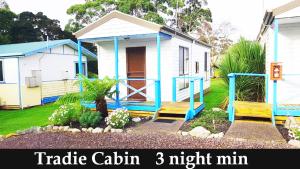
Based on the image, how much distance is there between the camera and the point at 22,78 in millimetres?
12047

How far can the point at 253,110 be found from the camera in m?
6.52

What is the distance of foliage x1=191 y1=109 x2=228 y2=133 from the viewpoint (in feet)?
20.1

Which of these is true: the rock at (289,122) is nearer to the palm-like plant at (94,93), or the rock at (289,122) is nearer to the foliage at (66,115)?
the palm-like plant at (94,93)

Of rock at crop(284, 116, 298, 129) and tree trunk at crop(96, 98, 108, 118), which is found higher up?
tree trunk at crop(96, 98, 108, 118)

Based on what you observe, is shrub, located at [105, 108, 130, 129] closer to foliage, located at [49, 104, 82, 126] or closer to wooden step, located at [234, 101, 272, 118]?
foliage, located at [49, 104, 82, 126]

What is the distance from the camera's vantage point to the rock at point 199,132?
18.3 ft

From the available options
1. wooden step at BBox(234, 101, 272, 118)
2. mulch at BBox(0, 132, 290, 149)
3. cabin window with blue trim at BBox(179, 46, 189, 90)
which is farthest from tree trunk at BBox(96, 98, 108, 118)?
wooden step at BBox(234, 101, 272, 118)

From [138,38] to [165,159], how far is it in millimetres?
5725

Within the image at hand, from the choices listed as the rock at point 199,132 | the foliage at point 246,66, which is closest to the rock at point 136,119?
the rock at point 199,132

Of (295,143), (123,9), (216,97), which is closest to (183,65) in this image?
(216,97)

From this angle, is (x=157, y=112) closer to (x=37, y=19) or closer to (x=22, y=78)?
(x=22, y=78)

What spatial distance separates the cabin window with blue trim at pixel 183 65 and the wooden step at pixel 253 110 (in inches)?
125

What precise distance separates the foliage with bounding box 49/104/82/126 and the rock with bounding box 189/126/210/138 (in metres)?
3.60

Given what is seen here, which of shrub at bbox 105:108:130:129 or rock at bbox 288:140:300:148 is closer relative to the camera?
rock at bbox 288:140:300:148
